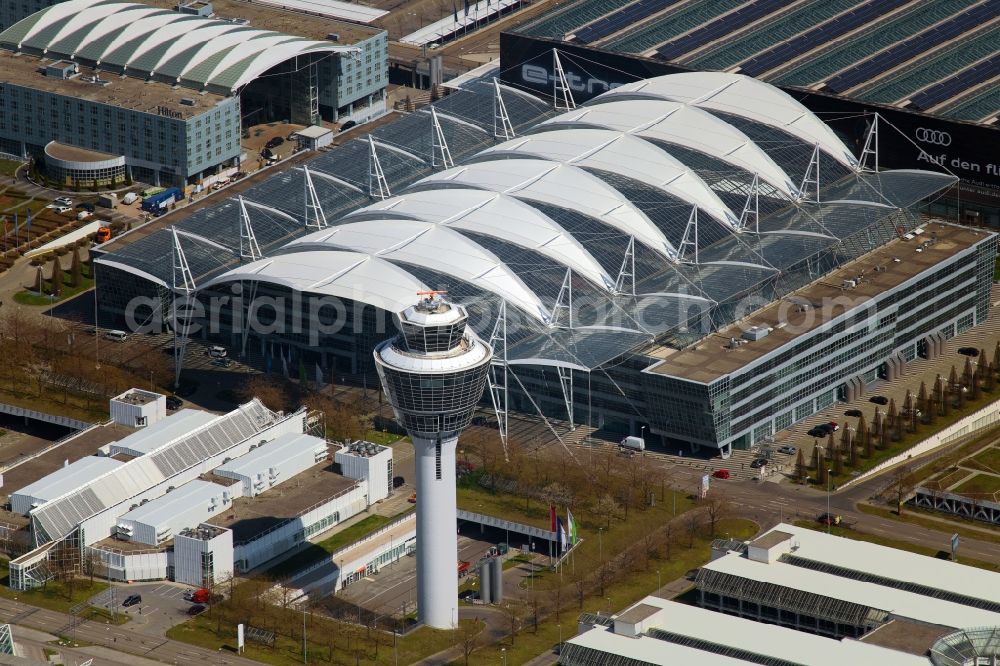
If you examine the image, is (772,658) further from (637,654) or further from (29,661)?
(29,661)

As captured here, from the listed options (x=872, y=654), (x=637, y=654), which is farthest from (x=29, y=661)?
(x=872, y=654)

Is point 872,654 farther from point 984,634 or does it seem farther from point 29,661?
point 29,661

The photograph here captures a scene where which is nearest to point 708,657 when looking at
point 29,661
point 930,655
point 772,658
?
point 772,658

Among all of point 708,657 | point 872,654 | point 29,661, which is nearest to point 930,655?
point 872,654
